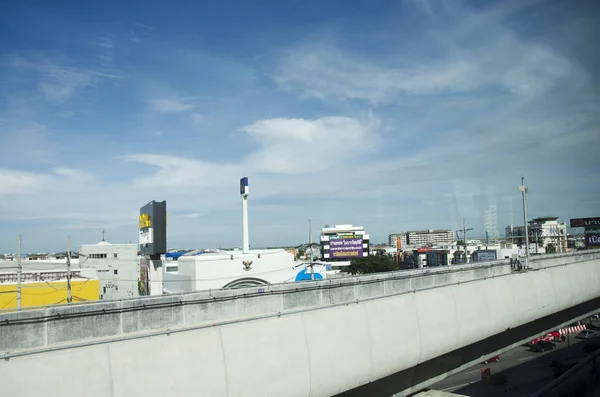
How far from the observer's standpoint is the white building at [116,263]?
68562 millimetres

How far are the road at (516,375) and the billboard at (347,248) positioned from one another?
7505cm

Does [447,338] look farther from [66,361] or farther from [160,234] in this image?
[160,234]

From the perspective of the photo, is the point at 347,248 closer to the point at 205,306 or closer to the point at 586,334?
the point at 586,334

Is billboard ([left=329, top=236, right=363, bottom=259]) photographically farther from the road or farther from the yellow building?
the yellow building

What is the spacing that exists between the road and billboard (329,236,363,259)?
7505 cm

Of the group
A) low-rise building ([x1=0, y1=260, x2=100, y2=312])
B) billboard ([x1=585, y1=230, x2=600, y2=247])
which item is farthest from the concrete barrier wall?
billboard ([x1=585, y1=230, x2=600, y2=247])

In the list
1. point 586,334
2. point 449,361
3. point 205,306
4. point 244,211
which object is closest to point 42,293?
point 244,211

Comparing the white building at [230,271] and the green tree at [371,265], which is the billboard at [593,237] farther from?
the white building at [230,271]

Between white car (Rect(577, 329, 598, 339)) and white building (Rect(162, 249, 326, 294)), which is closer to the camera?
white car (Rect(577, 329, 598, 339))

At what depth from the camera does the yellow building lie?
120 feet

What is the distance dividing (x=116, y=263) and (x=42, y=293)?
3557 cm

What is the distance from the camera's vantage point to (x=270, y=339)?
9469mm

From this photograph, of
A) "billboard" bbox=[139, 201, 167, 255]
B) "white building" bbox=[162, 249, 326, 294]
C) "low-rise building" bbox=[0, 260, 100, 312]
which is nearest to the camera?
"low-rise building" bbox=[0, 260, 100, 312]

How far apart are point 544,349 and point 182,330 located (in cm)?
4042
